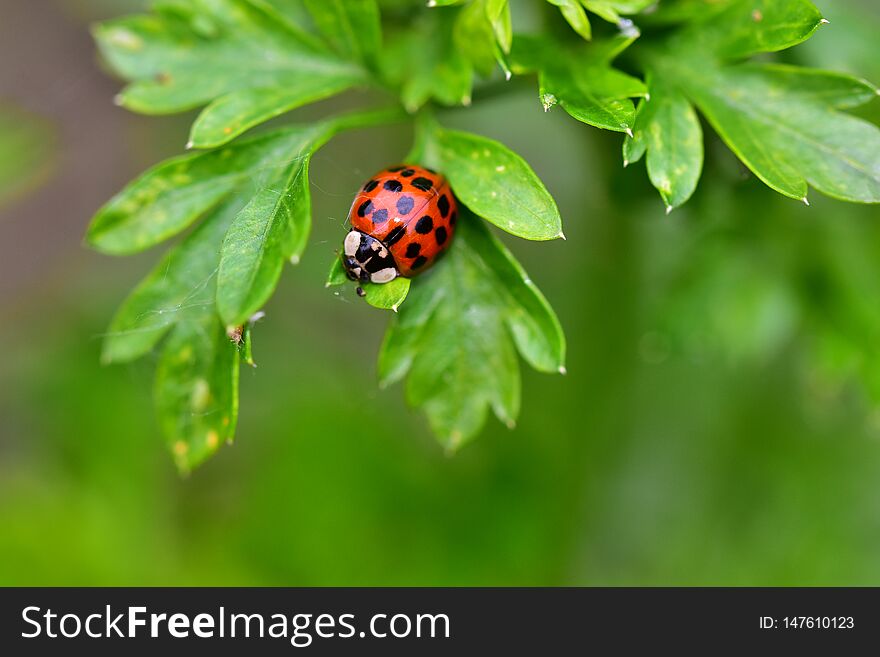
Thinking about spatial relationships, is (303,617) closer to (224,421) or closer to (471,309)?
(224,421)

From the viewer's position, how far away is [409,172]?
1.31 metres

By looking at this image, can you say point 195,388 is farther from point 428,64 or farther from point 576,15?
point 576,15

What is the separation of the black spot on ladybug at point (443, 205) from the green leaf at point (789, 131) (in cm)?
46

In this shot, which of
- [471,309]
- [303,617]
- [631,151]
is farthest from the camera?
[303,617]

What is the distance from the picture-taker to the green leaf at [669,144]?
1.26m

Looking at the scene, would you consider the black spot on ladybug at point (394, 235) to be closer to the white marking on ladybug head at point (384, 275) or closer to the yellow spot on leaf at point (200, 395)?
the white marking on ladybug head at point (384, 275)

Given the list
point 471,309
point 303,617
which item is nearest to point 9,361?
point 303,617

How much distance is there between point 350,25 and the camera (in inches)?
56.1

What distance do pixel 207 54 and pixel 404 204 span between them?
20.0 inches

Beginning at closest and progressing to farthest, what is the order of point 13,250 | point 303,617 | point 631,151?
point 631,151 → point 303,617 → point 13,250

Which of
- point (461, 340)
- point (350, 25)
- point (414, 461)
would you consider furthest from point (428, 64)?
point (414, 461)

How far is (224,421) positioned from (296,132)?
51 cm

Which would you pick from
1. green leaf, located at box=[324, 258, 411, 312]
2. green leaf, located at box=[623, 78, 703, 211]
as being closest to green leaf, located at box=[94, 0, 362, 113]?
green leaf, located at box=[324, 258, 411, 312]

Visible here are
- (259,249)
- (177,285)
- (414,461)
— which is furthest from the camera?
(414,461)
